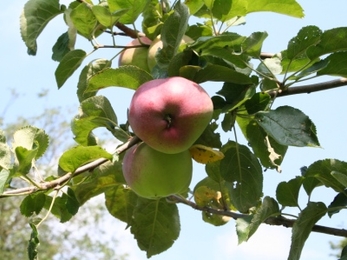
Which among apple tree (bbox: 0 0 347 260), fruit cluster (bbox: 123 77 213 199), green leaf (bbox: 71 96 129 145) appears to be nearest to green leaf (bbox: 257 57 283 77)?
apple tree (bbox: 0 0 347 260)

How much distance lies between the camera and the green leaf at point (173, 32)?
819 millimetres

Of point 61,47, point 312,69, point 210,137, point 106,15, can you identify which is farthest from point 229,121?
point 61,47

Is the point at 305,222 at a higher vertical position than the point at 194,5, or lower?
lower

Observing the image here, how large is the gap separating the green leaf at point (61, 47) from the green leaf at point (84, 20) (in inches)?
3.6

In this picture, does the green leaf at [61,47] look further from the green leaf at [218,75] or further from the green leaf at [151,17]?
the green leaf at [218,75]

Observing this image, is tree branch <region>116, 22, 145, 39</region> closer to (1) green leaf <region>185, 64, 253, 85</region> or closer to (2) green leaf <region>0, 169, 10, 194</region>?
(1) green leaf <region>185, 64, 253, 85</region>

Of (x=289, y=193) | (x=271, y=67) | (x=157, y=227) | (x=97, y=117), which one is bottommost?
(x=157, y=227)

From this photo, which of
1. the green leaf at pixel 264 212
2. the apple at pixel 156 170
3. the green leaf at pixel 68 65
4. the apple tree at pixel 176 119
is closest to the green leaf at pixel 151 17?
the apple tree at pixel 176 119

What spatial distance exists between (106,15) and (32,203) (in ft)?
1.02

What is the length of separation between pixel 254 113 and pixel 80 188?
329 millimetres

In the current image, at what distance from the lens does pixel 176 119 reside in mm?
775

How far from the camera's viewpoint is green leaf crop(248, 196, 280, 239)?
835 mm

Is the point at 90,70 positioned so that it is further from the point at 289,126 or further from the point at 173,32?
the point at 289,126

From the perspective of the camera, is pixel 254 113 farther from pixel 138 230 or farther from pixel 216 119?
pixel 138 230
